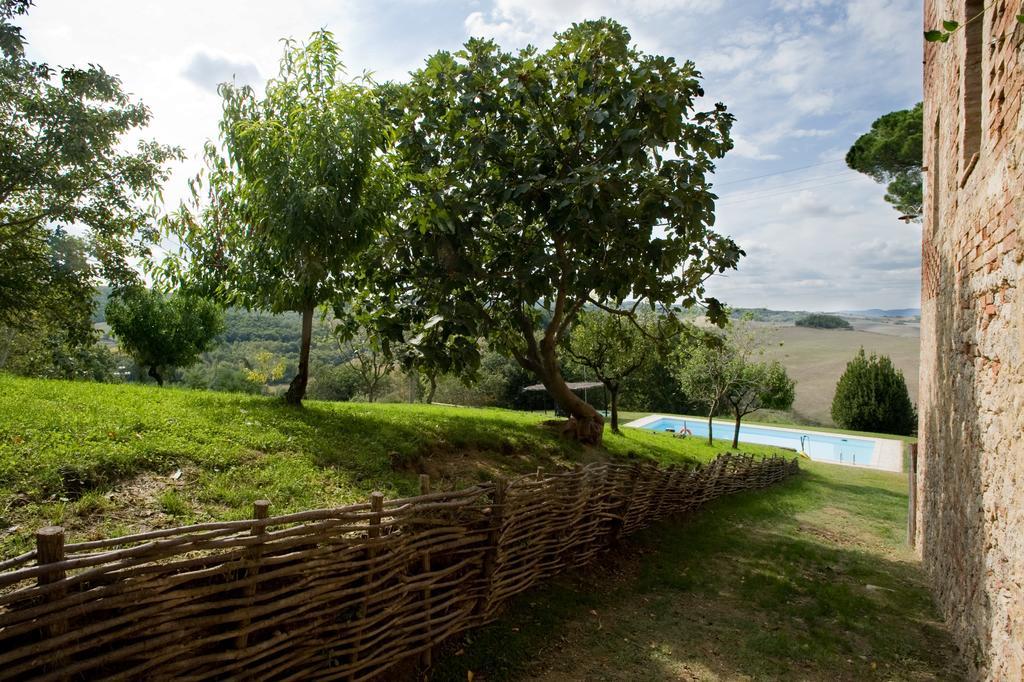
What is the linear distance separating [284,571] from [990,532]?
4.04m

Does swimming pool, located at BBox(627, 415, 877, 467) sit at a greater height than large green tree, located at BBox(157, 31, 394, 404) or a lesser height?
lesser

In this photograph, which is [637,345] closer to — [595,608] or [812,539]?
[812,539]

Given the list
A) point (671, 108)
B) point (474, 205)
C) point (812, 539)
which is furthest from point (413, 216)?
point (812, 539)

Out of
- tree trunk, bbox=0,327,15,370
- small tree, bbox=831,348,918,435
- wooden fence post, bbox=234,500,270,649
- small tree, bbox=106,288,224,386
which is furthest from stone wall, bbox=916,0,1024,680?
small tree, bbox=831,348,918,435

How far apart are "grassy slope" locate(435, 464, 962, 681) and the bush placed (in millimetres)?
67650

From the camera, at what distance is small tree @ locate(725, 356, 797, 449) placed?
18047mm

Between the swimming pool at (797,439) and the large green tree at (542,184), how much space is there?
16.9 m

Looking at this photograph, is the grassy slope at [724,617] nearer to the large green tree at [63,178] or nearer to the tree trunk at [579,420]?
the tree trunk at [579,420]

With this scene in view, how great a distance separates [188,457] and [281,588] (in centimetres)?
226

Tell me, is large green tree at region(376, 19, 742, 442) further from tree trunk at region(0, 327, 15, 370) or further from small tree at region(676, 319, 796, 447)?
tree trunk at region(0, 327, 15, 370)

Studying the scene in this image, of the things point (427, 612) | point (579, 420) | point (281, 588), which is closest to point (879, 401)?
point (579, 420)

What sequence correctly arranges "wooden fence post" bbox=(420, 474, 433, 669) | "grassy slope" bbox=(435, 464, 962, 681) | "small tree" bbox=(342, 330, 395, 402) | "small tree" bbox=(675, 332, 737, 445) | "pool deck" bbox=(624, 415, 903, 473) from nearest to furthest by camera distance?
"wooden fence post" bbox=(420, 474, 433, 669)
"grassy slope" bbox=(435, 464, 962, 681)
"small tree" bbox=(342, 330, 395, 402)
"small tree" bbox=(675, 332, 737, 445)
"pool deck" bbox=(624, 415, 903, 473)

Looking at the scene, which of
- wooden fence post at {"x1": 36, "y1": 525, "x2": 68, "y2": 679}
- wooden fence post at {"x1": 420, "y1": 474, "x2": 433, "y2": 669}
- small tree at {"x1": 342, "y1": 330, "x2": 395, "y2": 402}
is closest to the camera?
wooden fence post at {"x1": 36, "y1": 525, "x2": 68, "y2": 679}

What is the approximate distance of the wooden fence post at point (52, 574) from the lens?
2.21 meters
